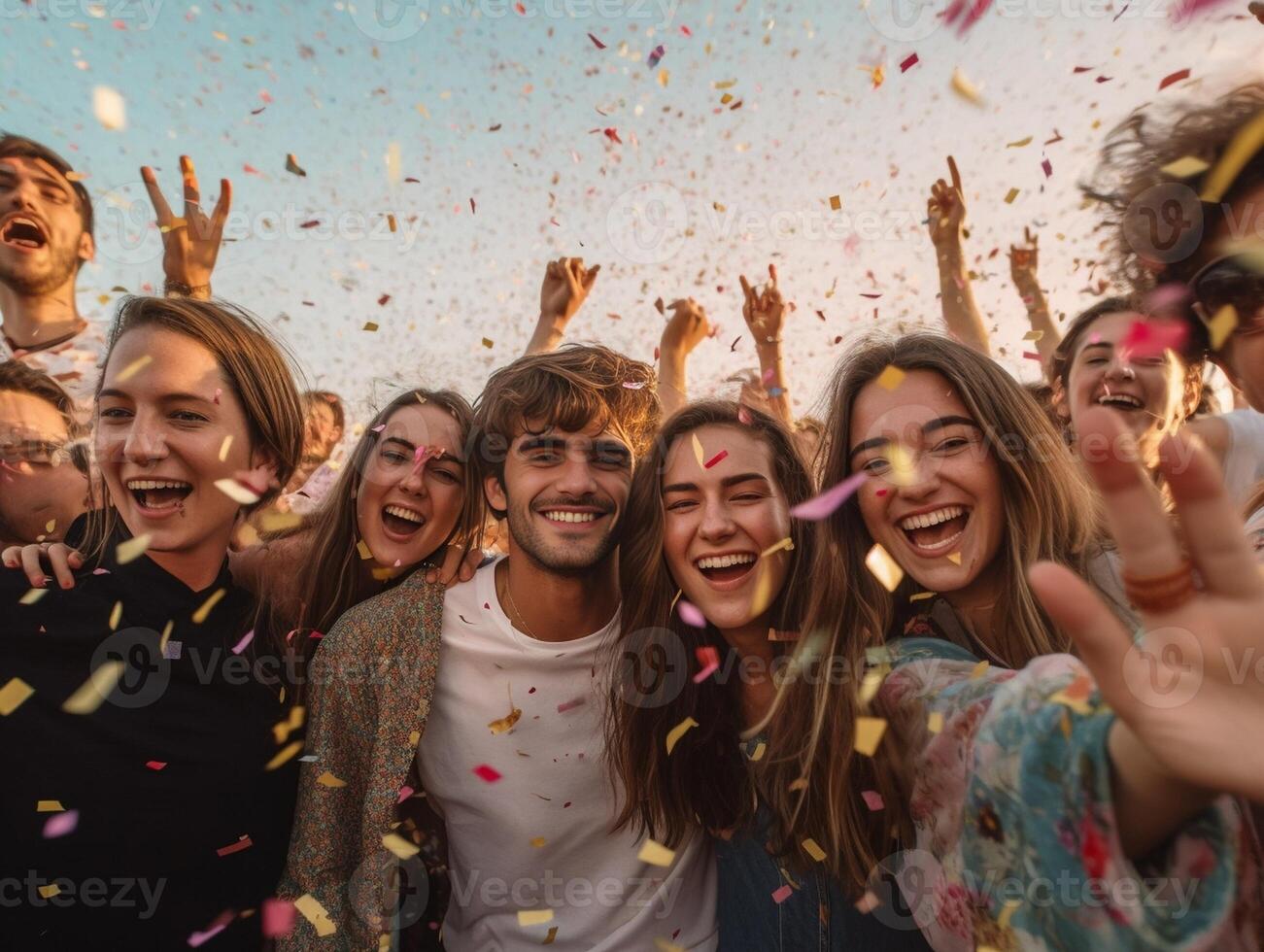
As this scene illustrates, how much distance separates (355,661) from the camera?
341cm

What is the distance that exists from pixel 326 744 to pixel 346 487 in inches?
66.4

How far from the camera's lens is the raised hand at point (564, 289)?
20.6ft

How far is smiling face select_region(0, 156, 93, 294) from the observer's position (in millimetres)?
5031

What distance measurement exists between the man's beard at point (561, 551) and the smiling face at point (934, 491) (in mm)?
1344

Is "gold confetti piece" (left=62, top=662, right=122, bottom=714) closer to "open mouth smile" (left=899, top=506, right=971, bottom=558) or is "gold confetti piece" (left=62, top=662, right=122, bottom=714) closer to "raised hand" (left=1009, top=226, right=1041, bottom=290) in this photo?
"open mouth smile" (left=899, top=506, right=971, bottom=558)

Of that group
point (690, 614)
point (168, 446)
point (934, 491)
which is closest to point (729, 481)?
point (690, 614)

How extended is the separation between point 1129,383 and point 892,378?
2.38 meters

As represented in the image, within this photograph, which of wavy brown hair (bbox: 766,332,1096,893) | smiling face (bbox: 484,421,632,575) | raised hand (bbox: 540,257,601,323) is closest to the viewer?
wavy brown hair (bbox: 766,332,1096,893)

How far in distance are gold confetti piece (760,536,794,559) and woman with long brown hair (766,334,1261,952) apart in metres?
0.34

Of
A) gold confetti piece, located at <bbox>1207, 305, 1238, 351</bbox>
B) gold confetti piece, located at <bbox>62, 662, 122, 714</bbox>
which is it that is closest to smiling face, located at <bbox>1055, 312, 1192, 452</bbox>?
gold confetti piece, located at <bbox>1207, 305, 1238, 351</bbox>

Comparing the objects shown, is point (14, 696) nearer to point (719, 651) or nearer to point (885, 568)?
point (719, 651)

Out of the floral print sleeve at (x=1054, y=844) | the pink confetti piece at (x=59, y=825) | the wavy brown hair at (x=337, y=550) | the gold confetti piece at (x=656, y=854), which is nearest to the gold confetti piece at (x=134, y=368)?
the wavy brown hair at (x=337, y=550)

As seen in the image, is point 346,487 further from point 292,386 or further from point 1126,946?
point 1126,946

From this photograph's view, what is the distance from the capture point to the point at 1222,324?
Answer: 219cm
